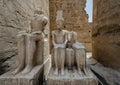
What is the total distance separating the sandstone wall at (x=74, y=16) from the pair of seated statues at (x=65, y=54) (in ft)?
A: 14.8

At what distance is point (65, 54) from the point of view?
2.01 metres

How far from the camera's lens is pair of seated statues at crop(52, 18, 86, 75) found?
6.32 feet

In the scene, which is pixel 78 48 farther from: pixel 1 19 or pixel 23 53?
pixel 1 19

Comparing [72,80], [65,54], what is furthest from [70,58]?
[72,80]

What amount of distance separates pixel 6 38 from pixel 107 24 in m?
2.30

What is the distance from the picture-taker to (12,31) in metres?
2.51

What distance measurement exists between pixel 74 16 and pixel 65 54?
5208 millimetres

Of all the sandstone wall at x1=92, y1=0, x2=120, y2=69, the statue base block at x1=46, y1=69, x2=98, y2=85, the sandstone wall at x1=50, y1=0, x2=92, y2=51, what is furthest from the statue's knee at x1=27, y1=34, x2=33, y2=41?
the sandstone wall at x1=50, y1=0, x2=92, y2=51

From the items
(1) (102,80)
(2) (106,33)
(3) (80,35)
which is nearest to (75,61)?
(1) (102,80)

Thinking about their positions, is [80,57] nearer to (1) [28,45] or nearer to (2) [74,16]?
(1) [28,45]

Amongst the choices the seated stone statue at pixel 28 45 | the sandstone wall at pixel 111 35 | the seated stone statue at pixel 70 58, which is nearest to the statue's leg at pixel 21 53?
the seated stone statue at pixel 28 45

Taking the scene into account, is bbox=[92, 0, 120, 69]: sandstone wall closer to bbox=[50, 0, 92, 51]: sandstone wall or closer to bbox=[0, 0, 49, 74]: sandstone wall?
bbox=[0, 0, 49, 74]: sandstone wall

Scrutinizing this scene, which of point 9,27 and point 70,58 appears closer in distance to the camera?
point 70,58

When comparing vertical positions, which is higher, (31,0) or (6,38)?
(31,0)
